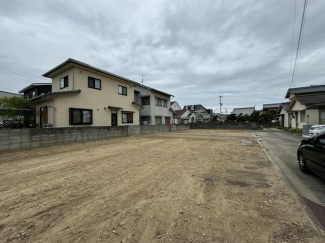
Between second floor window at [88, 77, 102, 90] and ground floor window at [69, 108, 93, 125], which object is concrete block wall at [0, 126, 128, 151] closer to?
ground floor window at [69, 108, 93, 125]

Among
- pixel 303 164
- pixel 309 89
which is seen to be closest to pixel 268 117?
pixel 309 89

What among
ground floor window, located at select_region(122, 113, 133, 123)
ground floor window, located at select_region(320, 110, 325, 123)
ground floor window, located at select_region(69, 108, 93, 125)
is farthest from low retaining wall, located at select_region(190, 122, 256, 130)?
ground floor window, located at select_region(69, 108, 93, 125)

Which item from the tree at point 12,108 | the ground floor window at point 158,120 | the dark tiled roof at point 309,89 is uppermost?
the dark tiled roof at point 309,89

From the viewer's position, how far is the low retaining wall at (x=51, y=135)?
6.85 meters

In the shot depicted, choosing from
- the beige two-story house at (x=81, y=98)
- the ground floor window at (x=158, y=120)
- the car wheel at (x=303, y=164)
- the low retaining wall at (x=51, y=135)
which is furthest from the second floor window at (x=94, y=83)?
the car wheel at (x=303, y=164)

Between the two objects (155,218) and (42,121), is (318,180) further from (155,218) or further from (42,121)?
(42,121)

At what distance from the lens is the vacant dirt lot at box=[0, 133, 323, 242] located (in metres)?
1.91

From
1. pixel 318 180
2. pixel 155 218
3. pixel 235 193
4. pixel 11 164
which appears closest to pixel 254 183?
pixel 235 193

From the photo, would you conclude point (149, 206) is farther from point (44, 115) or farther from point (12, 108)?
point (44, 115)

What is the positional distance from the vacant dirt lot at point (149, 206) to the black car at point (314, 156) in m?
0.77

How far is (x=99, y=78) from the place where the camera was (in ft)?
42.4

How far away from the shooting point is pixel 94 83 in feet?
41.1

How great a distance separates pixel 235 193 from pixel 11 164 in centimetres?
665

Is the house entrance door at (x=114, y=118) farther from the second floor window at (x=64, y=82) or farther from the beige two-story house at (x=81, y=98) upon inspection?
the second floor window at (x=64, y=82)
